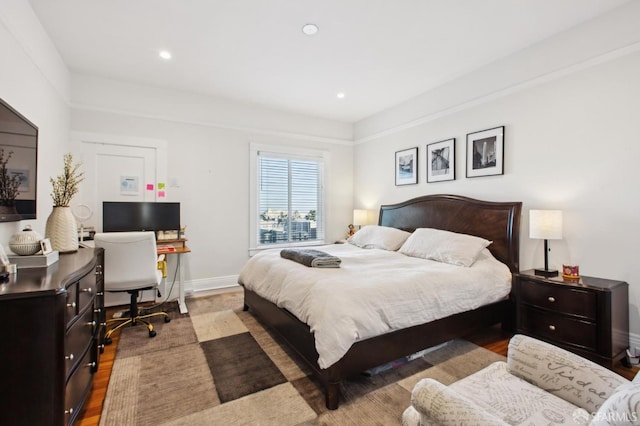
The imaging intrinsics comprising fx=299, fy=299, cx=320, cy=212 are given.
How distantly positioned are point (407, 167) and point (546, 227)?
214cm

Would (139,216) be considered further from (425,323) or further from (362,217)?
(425,323)

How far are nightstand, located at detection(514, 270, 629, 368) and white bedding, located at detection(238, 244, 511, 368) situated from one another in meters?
0.31

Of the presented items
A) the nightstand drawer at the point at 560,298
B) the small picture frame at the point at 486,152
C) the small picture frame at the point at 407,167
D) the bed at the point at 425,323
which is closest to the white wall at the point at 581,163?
the small picture frame at the point at 486,152

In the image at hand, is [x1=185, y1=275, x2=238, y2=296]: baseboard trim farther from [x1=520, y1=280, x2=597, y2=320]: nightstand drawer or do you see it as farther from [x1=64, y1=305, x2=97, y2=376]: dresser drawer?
[x1=520, y1=280, x2=597, y2=320]: nightstand drawer

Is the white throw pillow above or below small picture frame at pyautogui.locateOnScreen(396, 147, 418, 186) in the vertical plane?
below

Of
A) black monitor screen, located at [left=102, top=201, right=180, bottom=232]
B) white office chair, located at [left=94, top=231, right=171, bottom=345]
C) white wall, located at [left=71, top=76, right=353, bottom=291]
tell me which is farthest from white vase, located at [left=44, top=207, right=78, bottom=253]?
white wall, located at [left=71, top=76, right=353, bottom=291]

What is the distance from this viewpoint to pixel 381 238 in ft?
13.3

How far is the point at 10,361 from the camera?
1226mm

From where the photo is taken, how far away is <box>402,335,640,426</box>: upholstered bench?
3.13ft

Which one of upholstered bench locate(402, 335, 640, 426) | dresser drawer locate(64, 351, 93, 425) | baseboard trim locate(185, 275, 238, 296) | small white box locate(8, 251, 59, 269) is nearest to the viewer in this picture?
upholstered bench locate(402, 335, 640, 426)

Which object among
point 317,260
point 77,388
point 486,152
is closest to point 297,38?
point 317,260

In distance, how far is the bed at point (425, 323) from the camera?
6.47 ft

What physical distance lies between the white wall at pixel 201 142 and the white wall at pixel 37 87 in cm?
43

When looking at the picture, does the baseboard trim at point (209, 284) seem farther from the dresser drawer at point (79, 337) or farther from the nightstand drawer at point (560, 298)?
the nightstand drawer at point (560, 298)
